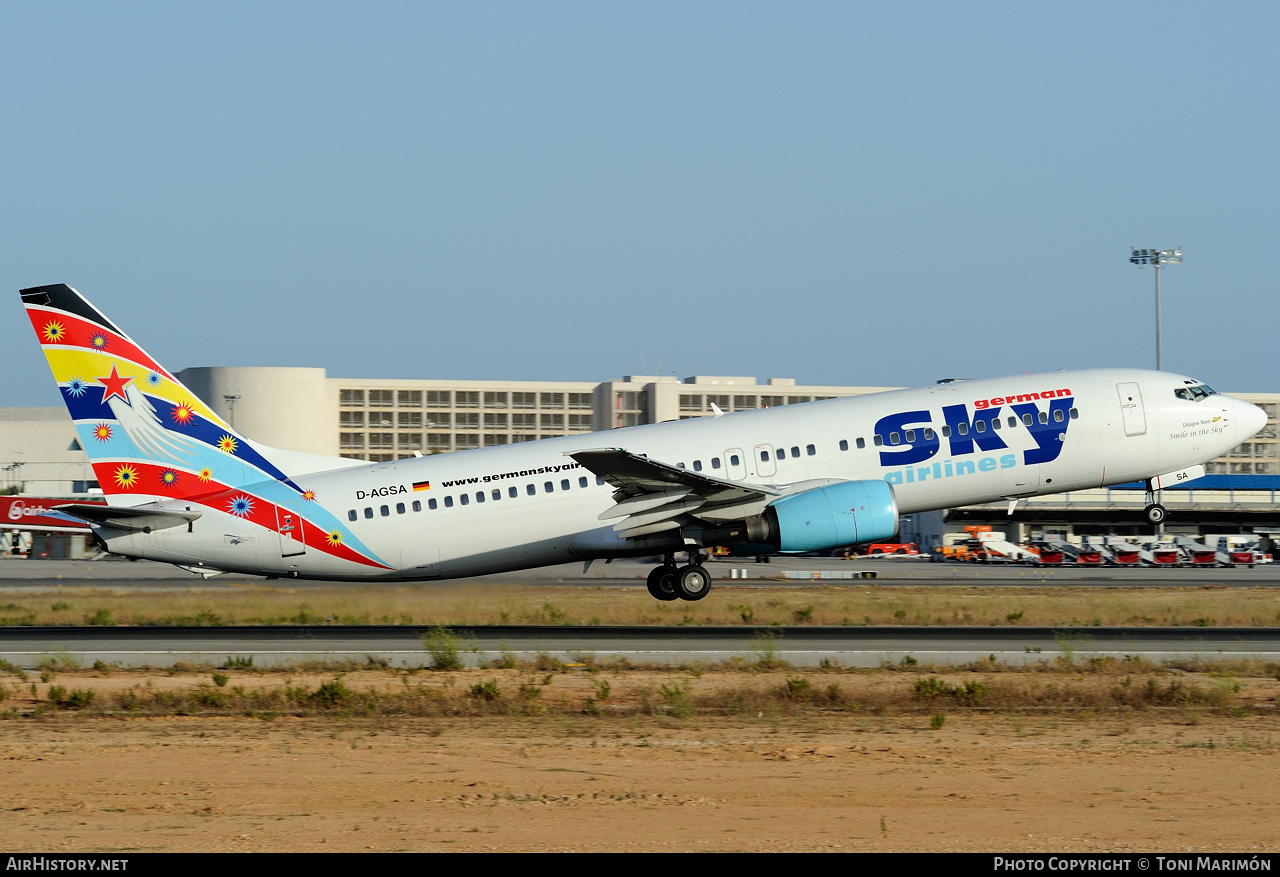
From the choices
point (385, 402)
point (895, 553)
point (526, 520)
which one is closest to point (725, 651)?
point (526, 520)

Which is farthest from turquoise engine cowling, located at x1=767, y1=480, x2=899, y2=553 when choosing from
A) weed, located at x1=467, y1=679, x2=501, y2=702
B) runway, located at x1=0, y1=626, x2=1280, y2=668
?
weed, located at x1=467, y1=679, x2=501, y2=702

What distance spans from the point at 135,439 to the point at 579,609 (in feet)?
40.2

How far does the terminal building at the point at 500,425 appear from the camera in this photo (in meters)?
108

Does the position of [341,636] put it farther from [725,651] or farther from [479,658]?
[725,651]

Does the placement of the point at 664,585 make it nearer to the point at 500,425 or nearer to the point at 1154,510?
the point at 1154,510

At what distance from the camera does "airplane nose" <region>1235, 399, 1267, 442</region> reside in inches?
1291

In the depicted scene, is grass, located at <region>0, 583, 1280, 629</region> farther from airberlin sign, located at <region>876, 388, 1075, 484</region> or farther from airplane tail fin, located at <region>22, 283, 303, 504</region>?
airberlin sign, located at <region>876, 388, 1075, 484</region>

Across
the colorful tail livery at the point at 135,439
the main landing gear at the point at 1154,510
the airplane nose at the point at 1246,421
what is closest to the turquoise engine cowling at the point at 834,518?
the main landing gear at the point at 1154,510

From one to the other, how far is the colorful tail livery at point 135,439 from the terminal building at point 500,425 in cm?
7858

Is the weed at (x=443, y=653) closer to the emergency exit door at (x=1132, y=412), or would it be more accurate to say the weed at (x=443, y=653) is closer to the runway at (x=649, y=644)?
the runway at (x=649, y=644)

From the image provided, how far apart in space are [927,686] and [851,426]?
11.8m

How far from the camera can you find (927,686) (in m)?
19.8

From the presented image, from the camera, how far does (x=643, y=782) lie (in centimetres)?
1388

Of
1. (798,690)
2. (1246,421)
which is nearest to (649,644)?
(798,690)
